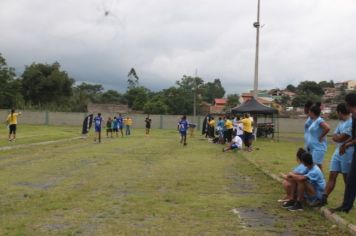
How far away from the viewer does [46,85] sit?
77688 mm

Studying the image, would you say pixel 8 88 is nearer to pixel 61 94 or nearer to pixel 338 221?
pixel 61 94

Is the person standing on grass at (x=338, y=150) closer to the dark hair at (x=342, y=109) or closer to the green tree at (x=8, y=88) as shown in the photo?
the dark hair at (x=342, y=109)

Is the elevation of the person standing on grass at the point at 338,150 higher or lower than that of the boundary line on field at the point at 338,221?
higher

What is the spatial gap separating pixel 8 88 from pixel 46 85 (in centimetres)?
1105

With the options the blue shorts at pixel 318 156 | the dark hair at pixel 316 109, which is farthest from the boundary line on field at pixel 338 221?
the dark hair at pixel 316 109

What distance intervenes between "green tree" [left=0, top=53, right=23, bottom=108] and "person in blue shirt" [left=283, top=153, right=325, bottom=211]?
5862 centimetres

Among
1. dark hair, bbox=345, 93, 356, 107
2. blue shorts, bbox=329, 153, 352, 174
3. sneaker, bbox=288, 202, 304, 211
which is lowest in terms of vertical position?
A: sneaker, bbox=288, 202, 304, 211

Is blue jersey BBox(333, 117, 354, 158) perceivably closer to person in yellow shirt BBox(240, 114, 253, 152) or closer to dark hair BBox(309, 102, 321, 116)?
dark hair BBox(309, 102, 321, 116)

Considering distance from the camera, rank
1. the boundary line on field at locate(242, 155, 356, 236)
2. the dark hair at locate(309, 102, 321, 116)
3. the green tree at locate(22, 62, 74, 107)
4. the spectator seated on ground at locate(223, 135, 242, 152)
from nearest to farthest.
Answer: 1. the boundary line on field at locate(242, 155, 356, 236)
2. the dark hair at locate(309, 102, 321, 116)
3. the spectator seated on ground at locate(223, 135, 242, 152)
4. the green tree at locate(22, 62, 74, 107)

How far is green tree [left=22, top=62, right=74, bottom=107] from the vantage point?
3012 inches

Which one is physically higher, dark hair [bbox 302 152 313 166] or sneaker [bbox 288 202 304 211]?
dark hair [bbox 302 152 313 166]

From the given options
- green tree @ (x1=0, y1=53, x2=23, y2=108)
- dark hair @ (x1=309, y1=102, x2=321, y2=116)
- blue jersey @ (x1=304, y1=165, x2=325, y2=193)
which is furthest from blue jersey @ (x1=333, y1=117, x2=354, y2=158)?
green tree @ (x1=0, y1=53, x2=23, y2=108)

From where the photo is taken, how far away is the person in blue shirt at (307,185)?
8945mm

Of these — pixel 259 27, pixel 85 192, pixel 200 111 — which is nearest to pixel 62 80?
pixel 200 111
